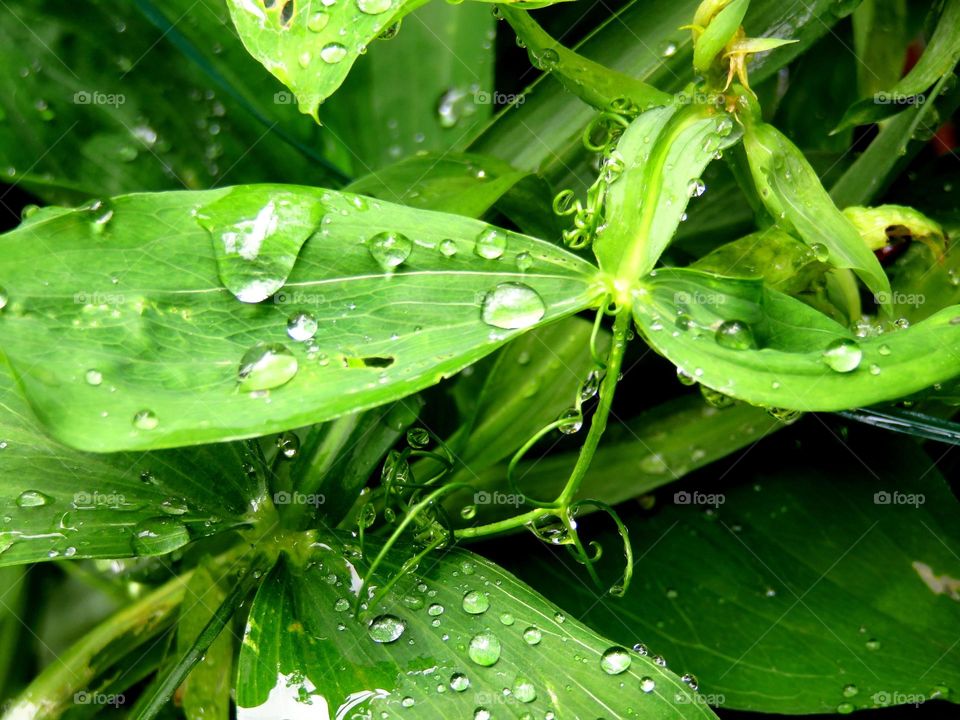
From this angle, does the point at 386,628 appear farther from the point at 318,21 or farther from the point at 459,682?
the point at 318,21

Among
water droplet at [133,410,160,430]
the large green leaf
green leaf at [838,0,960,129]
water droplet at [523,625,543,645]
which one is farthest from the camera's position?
the large green leaf

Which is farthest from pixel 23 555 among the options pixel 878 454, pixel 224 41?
pixel 878 454

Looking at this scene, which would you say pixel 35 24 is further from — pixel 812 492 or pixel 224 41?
pixel 812 492

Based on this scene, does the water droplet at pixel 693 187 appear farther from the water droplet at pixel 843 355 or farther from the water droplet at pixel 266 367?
the water droplet at pixel 266 367

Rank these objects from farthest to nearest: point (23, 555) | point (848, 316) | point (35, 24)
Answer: point (35, 24) → point (848, 316) → point (23, 555)

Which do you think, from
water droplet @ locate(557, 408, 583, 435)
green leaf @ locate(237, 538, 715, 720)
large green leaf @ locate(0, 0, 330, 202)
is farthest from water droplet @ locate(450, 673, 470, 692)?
large green leaf @ locate(0, 0, 330, 202)

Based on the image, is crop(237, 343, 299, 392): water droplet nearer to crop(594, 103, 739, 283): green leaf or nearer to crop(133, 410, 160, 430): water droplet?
crop(133, 410, 160, 430): water droplet
